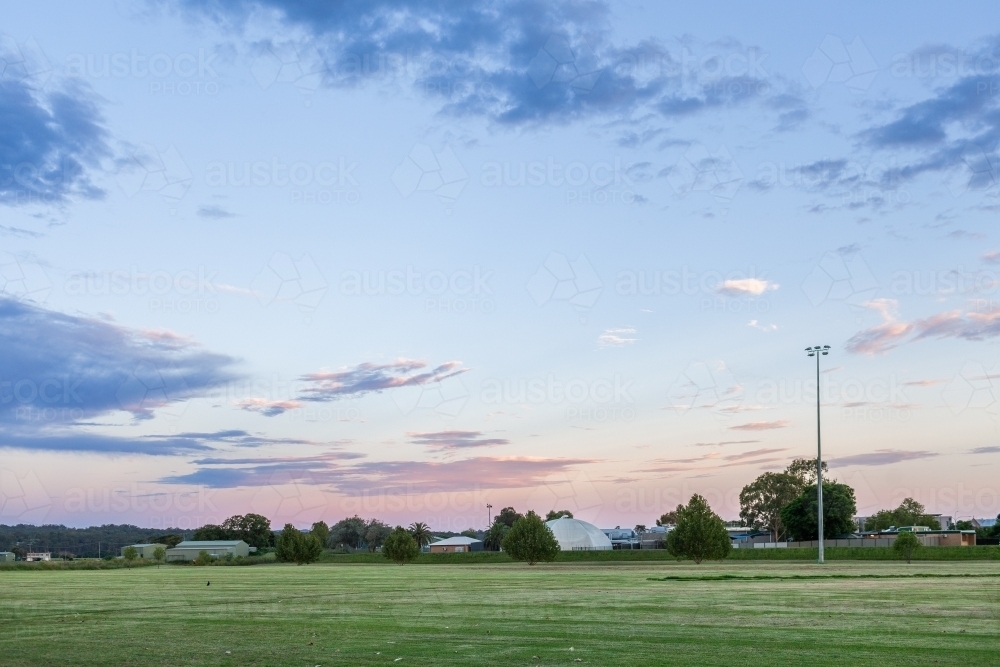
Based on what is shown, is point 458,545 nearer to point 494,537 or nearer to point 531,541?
point 494,537

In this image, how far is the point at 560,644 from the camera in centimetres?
1683

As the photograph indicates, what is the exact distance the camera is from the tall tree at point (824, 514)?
438 feet

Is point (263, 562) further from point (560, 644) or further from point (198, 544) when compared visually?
point (560, 644)

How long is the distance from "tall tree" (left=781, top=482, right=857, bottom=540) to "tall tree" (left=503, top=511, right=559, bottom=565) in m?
51.0

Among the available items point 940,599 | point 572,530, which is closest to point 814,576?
point 940,599

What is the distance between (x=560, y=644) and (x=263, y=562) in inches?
5338

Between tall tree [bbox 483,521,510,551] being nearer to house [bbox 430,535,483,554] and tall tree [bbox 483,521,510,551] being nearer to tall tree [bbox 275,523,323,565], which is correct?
house [bbox 430,535,483,554]

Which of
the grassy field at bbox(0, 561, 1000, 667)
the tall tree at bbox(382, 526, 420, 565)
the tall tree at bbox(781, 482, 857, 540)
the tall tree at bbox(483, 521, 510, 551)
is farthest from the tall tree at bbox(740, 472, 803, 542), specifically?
the grassy field at bbox(0, 561, 1000, 667)

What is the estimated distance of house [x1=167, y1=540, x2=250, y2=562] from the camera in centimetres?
16800

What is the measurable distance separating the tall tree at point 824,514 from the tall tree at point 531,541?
51.0 meters

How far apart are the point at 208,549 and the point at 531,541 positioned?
95980 millimetres

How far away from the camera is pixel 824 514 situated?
137 metres

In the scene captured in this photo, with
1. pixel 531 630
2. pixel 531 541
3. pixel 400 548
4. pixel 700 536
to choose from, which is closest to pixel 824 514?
pixel 531 541

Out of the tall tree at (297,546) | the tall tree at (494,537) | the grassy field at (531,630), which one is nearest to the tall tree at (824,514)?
the tall tree at (494,537)
